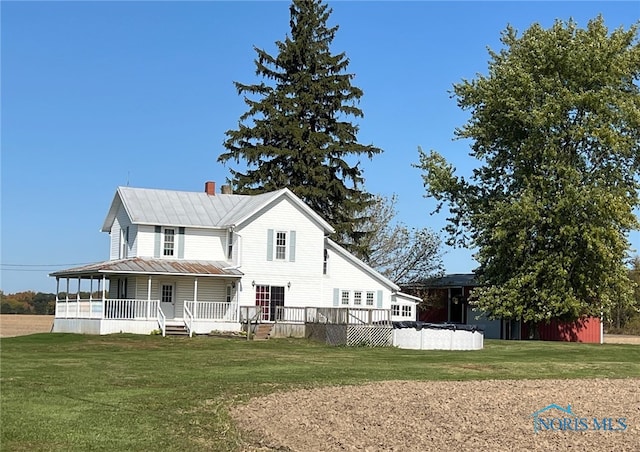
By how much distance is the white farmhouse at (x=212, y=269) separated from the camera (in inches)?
1590

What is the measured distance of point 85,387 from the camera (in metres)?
18.9

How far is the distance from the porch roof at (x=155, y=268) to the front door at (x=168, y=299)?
4.04 ft

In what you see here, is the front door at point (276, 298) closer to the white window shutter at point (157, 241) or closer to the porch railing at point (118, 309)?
the white window shutter at point (157, 241)

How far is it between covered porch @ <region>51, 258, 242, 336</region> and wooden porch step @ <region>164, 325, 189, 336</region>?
116mm

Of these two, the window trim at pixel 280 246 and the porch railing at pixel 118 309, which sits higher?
the window trim at pixel 280 246

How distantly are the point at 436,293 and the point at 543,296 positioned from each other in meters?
→ 18.5

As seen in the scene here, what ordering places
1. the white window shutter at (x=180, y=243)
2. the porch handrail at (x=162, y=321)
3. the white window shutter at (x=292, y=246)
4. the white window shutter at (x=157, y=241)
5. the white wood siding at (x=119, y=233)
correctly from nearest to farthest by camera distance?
1. the porch handrail at (x=162, y=321)
2. the white window shutter at (x=157, y=241)
3. the white window shutter at (x=180, y=243)
4. the white wood siding at (x=119, y=233)
5. the white window shutter at (x=292, y=246)

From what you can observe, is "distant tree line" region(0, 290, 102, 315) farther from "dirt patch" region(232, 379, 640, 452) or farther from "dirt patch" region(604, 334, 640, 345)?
"dirt patch" region(232, 379, 640, 452)

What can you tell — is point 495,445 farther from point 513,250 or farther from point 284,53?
point 284,53

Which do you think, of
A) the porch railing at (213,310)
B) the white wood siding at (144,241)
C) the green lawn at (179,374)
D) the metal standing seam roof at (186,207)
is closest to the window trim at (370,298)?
the metal standing seam roof at (186,207)

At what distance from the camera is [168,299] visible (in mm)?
42062

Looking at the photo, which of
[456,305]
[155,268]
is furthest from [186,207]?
[456,305]

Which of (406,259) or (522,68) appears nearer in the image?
(522,68)

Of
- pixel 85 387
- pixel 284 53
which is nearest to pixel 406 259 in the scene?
pixel 284 53
